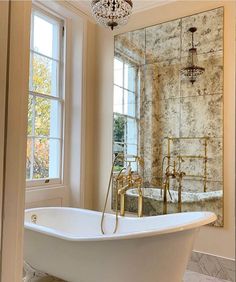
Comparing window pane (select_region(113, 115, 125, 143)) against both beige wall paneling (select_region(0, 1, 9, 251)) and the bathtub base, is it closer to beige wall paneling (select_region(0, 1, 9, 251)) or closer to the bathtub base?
the bathtub base

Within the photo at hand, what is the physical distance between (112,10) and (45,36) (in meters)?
1.19

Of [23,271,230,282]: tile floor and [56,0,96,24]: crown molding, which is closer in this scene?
[23,271,230,282]: tile floor

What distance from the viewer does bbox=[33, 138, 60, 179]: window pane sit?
2699 millimetres

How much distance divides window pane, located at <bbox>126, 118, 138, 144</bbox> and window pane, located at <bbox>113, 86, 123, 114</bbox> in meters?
0.17

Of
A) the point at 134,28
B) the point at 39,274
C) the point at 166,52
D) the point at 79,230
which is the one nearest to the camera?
the point at 39,274

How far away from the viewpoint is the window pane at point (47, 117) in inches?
107

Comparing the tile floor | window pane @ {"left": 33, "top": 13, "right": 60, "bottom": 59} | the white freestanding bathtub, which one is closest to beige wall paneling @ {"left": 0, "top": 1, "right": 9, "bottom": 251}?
the white freestanding bathtub

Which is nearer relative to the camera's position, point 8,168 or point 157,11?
point 8,168

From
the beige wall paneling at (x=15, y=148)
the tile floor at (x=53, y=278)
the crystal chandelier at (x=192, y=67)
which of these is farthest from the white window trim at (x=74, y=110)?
the beige wall paneling at (x=15, y=148)

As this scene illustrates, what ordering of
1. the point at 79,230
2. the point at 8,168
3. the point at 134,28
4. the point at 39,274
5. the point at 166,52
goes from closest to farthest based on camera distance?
the point at 8,168 < the point at 39,274 < the point at 79,230 < the point at 166,52 < the point at 134,28

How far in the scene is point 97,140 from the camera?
3061 millimetres

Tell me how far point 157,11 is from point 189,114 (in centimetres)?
119

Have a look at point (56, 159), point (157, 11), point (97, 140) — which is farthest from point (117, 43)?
point (56, 159)

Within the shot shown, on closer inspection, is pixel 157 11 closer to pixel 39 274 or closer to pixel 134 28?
pixel 134 28
